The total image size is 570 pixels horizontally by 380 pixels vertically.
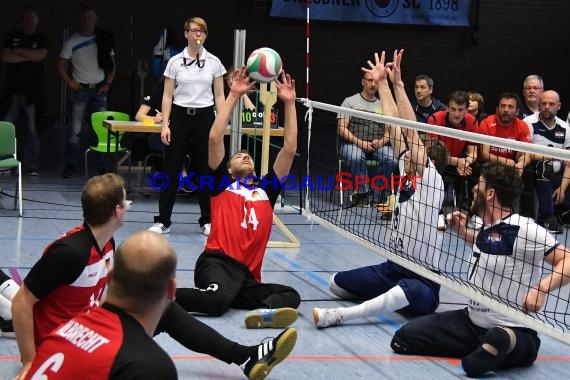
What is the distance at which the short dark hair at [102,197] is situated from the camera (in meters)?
4.25

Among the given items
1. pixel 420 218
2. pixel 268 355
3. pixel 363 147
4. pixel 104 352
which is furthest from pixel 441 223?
pixel 104 352

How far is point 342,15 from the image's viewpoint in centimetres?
1791

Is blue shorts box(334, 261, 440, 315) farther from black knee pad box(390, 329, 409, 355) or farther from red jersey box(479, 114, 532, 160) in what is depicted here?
red jersey box(479, 114, 532, 160)

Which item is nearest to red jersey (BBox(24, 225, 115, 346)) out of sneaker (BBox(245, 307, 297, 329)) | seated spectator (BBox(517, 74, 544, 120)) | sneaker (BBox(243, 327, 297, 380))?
sneaker (BBox(243, 327, 297, 380))

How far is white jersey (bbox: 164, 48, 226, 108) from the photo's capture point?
354 inches

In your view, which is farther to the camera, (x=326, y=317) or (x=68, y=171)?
(x=68, y=171)

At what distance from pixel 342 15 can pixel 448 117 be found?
842cm

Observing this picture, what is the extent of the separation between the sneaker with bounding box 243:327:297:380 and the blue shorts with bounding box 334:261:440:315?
58.7 inches

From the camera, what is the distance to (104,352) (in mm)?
2729

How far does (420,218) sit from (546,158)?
3.98 meters

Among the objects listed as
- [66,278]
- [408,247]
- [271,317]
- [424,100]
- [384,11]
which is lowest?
[271,317]

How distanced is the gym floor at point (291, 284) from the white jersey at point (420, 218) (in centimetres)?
49

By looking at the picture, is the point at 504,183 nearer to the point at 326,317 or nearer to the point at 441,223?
the point at 441,223

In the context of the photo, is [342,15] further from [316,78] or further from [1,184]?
[1,184]
